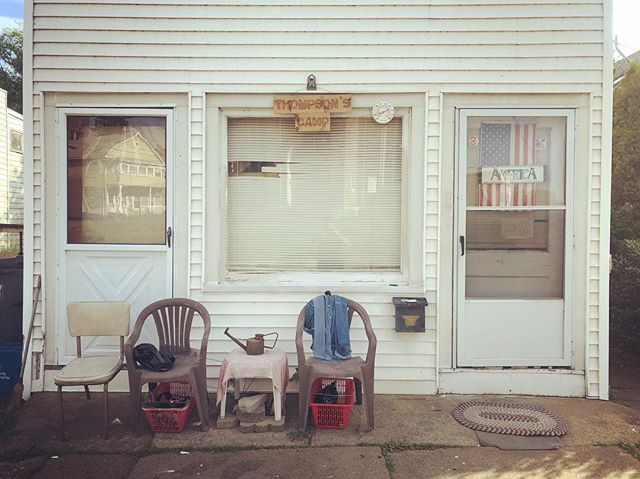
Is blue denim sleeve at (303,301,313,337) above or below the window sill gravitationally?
below

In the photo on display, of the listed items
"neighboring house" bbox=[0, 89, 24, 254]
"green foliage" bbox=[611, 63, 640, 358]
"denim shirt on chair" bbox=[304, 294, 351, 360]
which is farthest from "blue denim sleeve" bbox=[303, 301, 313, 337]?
"neighboring house" bbox=[0, 89, 24, 254]

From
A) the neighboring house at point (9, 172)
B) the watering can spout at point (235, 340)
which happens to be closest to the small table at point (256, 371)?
the watering can spout at point (235, 340)

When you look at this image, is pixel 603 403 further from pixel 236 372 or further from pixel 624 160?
pixel 624 160

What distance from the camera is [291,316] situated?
4.63m

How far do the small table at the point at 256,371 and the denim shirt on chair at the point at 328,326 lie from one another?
0.32 m

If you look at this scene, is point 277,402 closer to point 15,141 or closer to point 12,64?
point 15,141

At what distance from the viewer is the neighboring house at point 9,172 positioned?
12945 millimetres

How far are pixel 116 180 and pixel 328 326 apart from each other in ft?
7.52

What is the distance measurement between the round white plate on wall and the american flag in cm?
81

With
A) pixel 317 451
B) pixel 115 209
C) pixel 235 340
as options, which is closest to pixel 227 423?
pixel 235 340

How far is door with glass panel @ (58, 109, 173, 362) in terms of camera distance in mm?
4648

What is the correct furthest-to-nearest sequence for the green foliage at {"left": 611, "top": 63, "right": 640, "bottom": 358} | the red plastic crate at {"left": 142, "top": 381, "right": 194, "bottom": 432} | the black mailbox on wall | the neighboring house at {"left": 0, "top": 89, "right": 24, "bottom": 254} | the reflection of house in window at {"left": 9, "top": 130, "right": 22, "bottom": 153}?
1. the reflection of house in window at {"left": 9, "top": 130, "right": 22, "bottom": 153}
2. the neighboring house at {"left": 0, "top": 89, "right": 24, "bottom": 254}
3. the green foliage at {"left": 611, "top": 63, "right": 640, "bottom": 358}
4. the black mailbox on wall
5. the red plastic crate at {"left": 142, "top": 381, "right": 194, "bottom": 432}

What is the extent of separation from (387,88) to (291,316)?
210 centimetres

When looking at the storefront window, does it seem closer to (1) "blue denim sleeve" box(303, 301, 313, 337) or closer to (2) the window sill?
(2) the window sill
